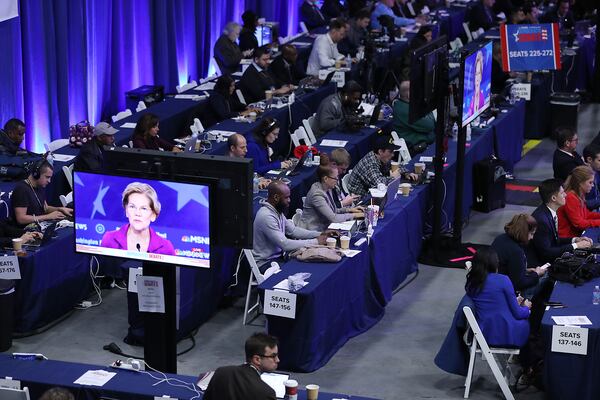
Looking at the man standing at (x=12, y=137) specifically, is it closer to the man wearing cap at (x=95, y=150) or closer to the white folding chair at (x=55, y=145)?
the man wearing cap at (x=95, y=150)

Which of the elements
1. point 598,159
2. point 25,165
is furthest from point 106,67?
point 598,159

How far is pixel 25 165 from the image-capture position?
1107 centimetres

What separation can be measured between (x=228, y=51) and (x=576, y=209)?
288 inches

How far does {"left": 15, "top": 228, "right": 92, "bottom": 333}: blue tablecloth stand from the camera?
982 cm

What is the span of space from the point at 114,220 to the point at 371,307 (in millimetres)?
3501

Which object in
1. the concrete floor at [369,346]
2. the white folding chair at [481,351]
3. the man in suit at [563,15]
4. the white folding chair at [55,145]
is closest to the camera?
the white folding chair at [481,351]

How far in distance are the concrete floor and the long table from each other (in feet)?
0.40

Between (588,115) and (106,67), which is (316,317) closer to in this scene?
(106,67)

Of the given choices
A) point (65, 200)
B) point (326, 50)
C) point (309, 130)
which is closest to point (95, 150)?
point (65, 200)

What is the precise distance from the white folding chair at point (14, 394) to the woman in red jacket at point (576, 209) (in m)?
5.39

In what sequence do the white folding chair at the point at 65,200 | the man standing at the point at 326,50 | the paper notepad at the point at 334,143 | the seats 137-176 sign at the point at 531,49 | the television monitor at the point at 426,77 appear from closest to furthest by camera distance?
the television monitor at the point at 426,77, the white folding chair at the point at 65,200, the paper notepad at the point at 334,143, the seats 137-176 sign at the point at 531,49, the man standing at the point at 326,50

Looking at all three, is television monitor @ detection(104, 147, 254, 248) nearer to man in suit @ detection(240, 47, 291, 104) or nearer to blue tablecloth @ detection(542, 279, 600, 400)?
blue tablecloth @ detection(542, 279, 600, 400)

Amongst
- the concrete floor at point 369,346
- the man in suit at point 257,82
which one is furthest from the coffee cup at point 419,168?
the man in suit at point 257,82

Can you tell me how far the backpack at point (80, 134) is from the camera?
491 inches
